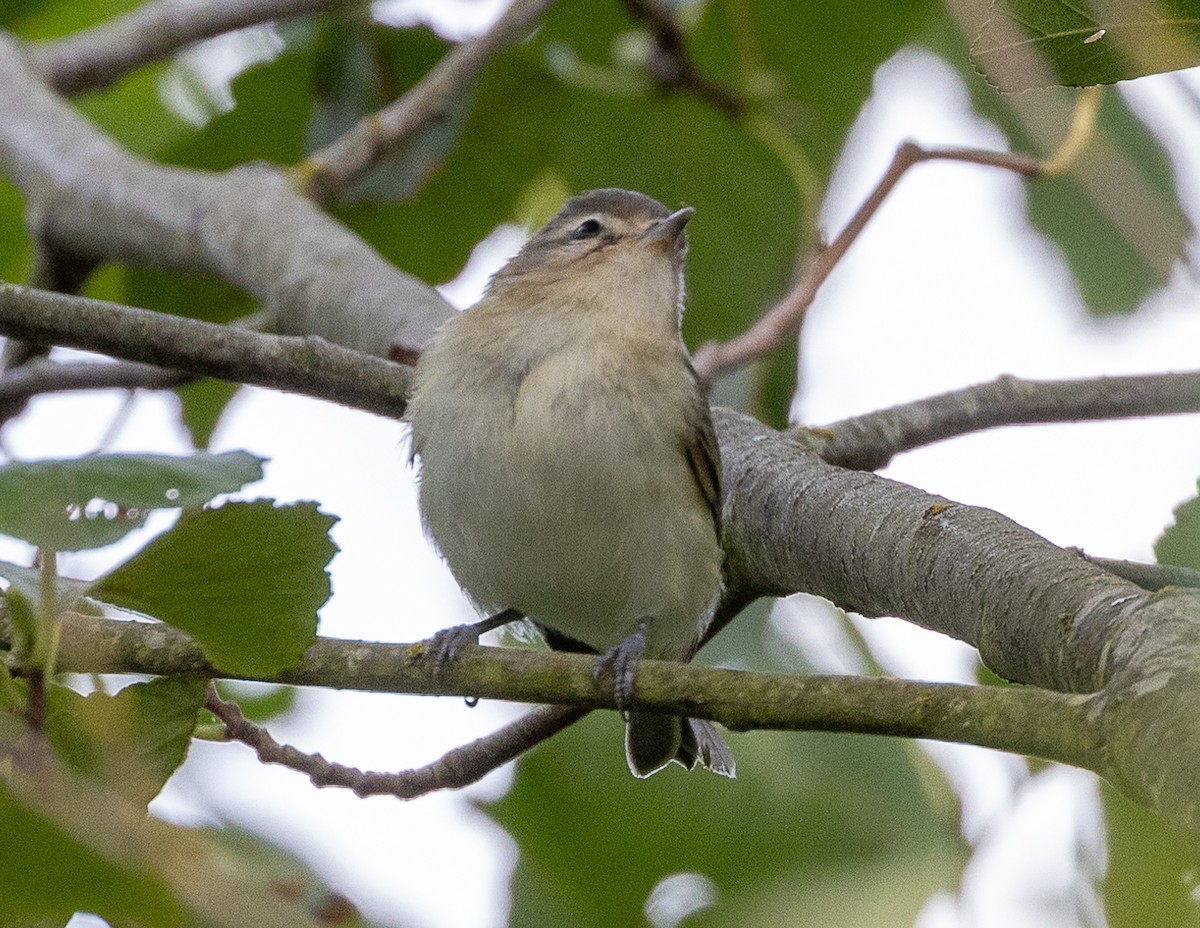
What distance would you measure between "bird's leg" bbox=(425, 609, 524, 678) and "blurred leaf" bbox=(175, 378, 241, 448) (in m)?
1.15

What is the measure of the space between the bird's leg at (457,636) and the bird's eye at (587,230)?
130cm

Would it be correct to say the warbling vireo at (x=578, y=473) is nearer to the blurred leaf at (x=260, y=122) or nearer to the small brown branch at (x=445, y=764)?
the small brown branch at (x=445, y=764)

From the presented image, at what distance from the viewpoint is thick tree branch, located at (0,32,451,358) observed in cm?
430

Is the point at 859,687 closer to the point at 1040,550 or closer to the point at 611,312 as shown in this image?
the point at 1040,550

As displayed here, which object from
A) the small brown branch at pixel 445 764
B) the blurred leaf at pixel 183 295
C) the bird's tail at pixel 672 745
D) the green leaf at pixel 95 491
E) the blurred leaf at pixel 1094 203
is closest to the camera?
the green leaf at pixel 95 491

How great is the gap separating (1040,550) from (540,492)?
191cm

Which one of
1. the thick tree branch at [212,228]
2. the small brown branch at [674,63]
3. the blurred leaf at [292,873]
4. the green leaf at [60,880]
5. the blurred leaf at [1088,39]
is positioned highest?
the blurred leaf at [1088,39]

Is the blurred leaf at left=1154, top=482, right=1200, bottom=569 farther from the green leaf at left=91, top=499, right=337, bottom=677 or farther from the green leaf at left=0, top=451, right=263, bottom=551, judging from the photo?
the green leaf at left=0, top=451, right=263, bottom=551

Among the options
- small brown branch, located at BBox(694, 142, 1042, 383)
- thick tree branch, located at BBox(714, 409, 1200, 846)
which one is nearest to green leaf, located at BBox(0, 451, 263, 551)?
thick tree branch, located at BBox(714, 409, 1200, 846)

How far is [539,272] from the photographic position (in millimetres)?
4898

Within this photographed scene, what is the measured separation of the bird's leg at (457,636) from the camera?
2.34 m

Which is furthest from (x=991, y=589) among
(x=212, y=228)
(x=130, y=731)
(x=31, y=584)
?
(x=212, y=228)

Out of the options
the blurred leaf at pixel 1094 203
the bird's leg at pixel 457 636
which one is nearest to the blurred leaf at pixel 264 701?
the bird's leg at pixel 457 636

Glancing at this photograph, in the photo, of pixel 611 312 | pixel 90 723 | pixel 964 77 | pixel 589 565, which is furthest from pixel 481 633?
pixel 90 723
